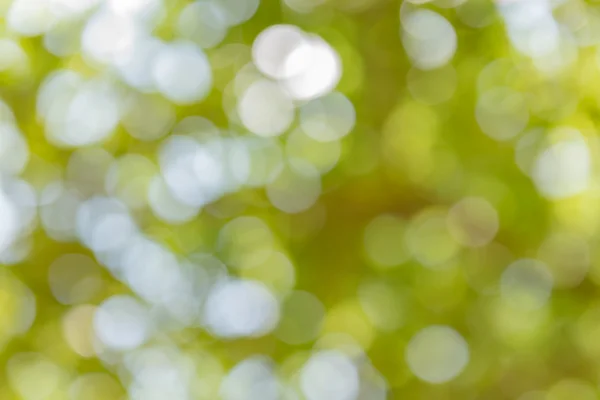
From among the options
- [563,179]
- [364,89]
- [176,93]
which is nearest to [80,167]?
[176,93]

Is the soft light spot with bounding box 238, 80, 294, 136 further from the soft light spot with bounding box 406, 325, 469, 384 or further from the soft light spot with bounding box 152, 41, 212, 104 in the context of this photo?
the soft light spot with bounding box 406, 325, 469, 384

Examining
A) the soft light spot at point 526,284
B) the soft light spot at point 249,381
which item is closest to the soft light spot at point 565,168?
the soft light spot at point 526,284

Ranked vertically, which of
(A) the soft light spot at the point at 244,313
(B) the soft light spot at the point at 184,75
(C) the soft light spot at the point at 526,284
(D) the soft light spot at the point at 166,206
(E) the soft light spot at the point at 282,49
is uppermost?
(E) the soft light spot at the point at 282,49

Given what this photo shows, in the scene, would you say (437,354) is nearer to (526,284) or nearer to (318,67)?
(526,284)

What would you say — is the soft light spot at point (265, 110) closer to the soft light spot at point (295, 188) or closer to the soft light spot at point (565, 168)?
the soft light spot at point (295, 188)

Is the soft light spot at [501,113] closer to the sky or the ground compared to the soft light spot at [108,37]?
closer to the ground

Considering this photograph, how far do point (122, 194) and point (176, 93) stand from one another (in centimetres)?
17

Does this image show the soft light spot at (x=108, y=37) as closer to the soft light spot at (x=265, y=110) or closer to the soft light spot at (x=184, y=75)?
the soft light spot at (x=184, y=75)

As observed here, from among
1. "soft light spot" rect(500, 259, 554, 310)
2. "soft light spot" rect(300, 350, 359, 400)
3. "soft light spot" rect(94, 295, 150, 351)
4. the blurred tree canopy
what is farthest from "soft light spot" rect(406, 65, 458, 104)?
"soft light spot" rect(94, 295, 150, 351)

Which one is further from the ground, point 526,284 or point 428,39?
point 428,39

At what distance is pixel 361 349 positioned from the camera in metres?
1.02

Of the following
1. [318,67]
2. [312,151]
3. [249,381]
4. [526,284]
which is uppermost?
[318,67]

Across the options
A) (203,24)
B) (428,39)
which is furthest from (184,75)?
(428,39)

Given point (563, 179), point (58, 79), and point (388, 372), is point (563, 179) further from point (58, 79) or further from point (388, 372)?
point (58, 79)
